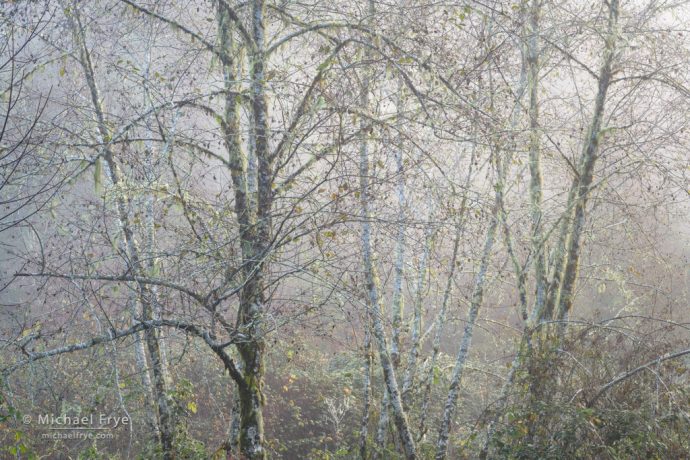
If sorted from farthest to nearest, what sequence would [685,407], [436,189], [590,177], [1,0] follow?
[590,177] < [685,407] < [436,189] < [1,0]

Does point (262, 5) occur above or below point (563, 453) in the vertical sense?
above

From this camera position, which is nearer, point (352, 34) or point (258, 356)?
point (258, 356)

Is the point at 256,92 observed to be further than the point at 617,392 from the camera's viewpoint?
No

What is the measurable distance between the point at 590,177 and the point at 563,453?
367cm

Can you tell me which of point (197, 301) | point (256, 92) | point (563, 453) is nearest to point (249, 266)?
point (197, 301)

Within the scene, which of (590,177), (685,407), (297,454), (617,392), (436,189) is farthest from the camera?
(297,454)

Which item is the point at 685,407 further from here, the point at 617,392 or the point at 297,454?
the point at 297,454

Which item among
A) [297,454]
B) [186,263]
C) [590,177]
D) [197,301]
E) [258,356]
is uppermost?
[590,177]

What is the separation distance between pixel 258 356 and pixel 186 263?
4.05 ft

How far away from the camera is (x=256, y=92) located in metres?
5.35

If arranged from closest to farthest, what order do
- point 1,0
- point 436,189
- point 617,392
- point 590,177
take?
point 1,0, point 436,189, point 617,392, point 590,177

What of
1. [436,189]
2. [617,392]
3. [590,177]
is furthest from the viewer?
[590,177]

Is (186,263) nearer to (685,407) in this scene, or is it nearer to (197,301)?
(197,301)

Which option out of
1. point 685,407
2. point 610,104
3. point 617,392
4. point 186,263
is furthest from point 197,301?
point 610,104
